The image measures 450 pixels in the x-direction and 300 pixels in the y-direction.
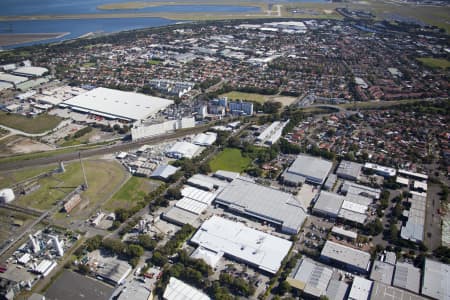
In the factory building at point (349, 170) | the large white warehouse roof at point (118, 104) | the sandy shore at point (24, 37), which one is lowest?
the factory building at point (349, 170)

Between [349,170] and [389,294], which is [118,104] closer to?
[349,170]

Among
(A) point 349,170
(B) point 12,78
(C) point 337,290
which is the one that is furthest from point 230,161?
(B) point 12,78

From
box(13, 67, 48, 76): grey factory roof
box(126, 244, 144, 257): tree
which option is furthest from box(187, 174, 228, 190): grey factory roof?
box(13, 67, 48, 76): grey factory roof

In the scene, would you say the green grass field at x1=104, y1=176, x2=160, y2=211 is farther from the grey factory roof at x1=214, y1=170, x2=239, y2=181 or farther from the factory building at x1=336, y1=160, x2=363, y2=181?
the factory building at x1=336, y1=160, x2=363, y2=181

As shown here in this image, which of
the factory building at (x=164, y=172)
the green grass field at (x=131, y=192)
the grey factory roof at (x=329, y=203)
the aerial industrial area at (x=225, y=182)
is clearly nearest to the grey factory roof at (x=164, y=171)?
the factory building at (x=164, y=172)

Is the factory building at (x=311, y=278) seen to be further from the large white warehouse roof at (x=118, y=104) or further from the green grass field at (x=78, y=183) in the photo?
the large white warehouse roof at (x=118, y=104)

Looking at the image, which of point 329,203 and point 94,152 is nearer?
point 329,203
